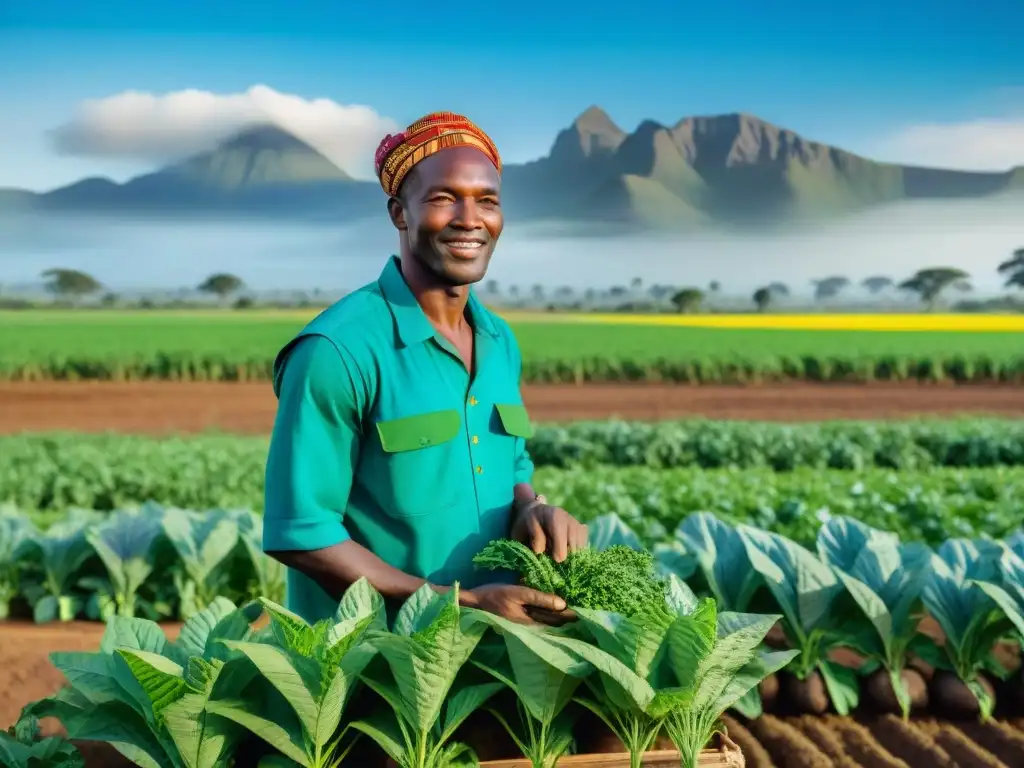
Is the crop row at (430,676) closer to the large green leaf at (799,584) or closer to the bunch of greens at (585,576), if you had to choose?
the bunch of greens at (585,576)

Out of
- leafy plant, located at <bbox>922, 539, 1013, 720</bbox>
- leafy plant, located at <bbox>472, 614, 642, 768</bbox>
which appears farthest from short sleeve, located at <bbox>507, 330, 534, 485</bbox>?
leafy plant, located at <bbox>922, 539, 1013, 720</bbox>

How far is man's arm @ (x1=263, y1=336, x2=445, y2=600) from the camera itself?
83.2 inches

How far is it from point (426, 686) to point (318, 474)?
501 mm

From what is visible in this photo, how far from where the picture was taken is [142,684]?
1.92 metres

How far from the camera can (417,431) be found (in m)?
2.21

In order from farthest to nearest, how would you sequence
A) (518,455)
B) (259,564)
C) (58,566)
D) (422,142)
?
1. (58,566)
2. (259,564)
3. (518,455)
4. (422,142)

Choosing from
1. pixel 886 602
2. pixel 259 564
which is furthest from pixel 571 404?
pixel 886 602

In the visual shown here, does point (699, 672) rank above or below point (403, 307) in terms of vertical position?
below

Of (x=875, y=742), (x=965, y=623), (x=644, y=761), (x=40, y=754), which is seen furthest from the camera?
(x=965, y=623)

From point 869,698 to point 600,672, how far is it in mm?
2019

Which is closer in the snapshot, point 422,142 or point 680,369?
point 422,142

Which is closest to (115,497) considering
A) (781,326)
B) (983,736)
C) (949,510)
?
(949,510)

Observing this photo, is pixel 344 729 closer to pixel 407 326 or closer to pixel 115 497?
pixel 407 326

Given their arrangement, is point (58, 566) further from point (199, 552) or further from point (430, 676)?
point (430, 676)
